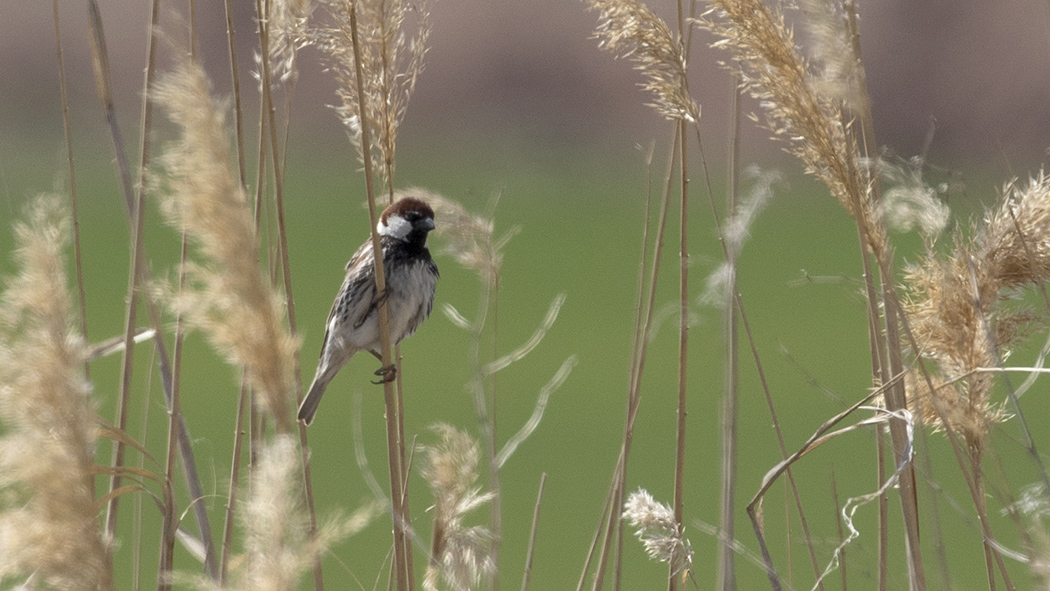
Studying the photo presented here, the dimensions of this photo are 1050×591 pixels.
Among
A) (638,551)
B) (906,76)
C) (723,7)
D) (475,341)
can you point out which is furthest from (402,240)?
(906,76)

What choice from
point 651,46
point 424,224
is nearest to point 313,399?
point 424,224

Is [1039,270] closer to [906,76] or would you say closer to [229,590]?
[229,590]

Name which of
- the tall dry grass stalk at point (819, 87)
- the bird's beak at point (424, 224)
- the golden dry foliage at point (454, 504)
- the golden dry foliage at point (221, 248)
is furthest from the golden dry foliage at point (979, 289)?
the bird's beak at point (424, 224)

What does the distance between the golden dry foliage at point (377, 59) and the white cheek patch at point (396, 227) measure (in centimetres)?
107

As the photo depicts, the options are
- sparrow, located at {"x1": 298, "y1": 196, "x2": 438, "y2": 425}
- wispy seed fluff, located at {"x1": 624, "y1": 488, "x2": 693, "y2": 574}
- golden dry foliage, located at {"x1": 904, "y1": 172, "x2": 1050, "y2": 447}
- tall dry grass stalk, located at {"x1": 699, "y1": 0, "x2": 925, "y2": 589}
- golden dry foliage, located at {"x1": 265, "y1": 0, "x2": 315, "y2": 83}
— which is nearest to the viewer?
tall dry grass stalk, located at {"x1": 699, "y1": 0, "x2": 925, "y2": 589}

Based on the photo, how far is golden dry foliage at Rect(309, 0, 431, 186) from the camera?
5.16 ft

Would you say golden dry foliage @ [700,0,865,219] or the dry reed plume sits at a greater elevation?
golden dry foliage @ [700,0,865,219]

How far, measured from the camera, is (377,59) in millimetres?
1626

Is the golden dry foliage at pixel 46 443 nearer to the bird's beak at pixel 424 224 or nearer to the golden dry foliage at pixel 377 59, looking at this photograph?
the golden dry foliage at pixel 377 59

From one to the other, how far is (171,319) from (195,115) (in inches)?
38.7

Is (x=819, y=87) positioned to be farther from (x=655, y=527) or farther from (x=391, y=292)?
(x=391, y=292)

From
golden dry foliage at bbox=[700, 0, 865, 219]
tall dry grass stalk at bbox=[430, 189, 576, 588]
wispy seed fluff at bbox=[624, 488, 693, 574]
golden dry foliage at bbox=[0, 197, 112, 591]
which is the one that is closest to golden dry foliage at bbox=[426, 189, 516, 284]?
tall dry grass stalk at bbox=[430, 189, 576, 588]

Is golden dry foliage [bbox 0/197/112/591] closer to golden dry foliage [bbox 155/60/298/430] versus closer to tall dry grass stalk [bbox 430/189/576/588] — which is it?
golden dry foliage [bbox 155/60/298/430]

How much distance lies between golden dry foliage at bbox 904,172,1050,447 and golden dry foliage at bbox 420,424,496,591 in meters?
0.69
